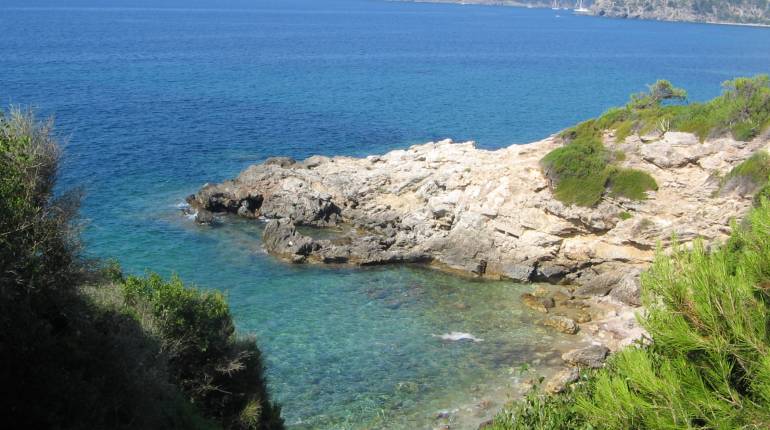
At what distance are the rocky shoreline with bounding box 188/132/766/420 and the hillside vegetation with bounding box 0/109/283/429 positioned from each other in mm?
15098

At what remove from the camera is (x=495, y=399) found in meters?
23.2

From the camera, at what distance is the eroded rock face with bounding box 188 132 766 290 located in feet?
108

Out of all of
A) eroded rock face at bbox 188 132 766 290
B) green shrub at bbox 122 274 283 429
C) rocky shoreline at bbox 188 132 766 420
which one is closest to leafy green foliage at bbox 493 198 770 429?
green shrub at bbox 122 274 283 429

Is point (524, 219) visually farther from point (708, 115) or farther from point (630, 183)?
point (708, 115)

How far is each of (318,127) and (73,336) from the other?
5328 cm

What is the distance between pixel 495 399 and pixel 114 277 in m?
13.2

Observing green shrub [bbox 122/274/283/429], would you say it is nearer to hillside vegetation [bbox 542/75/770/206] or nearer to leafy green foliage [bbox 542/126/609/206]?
leafy green foliage [bbox 542/126/609/206]

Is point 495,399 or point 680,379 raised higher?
point 680,379

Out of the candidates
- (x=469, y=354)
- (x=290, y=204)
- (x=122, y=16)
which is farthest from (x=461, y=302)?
(x=122, y=16)

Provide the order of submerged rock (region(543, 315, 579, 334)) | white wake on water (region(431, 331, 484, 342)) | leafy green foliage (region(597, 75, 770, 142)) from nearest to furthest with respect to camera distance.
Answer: white wake on water (region(431, 331, 484, 342)) < submerged rock (region(543, 315, 579, 334)) < leafy green foliage (region(597, 75, 770, 142))

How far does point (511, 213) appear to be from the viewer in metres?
35.7

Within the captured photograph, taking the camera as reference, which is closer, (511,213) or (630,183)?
(630,183)

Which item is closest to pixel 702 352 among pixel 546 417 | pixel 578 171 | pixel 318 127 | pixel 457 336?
pixel 546 417

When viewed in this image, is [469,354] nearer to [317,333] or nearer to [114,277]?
Result: [317,333]
